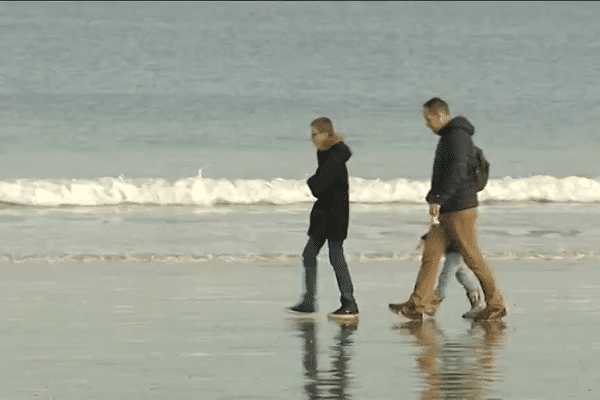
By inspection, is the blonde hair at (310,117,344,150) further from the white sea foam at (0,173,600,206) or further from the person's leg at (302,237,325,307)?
the white sea foam at (0,173,600,206)

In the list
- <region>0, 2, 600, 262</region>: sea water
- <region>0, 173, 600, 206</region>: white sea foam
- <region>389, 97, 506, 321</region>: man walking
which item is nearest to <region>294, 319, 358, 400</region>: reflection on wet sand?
<region>389, 97, 506, 321</region>: man walking

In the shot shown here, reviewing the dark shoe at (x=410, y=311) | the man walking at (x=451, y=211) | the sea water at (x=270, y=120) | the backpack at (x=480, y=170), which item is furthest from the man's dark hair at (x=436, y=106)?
the sea water at (x=270, y=120)

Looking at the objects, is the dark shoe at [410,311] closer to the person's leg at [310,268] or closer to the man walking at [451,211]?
the man walking at [451,211]

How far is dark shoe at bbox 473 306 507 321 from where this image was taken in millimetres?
8609

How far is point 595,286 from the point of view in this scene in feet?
34.0

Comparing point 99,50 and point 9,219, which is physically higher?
point 99,50

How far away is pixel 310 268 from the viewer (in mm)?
9219

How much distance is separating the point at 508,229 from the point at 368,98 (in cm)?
3586

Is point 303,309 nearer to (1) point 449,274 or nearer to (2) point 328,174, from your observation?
(2) point 328,174

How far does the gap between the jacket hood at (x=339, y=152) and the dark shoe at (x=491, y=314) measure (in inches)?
61.7

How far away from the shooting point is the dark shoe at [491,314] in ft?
28.2

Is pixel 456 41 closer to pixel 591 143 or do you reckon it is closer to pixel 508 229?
pixel 591 143

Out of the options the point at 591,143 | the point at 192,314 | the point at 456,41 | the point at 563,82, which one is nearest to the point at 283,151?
the point at 591,143

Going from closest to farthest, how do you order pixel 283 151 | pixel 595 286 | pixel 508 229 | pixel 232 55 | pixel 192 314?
pixel 192 314 → pixel 595 286 → pixel 508 229 → pixel 283 151 → pixel 232 55
